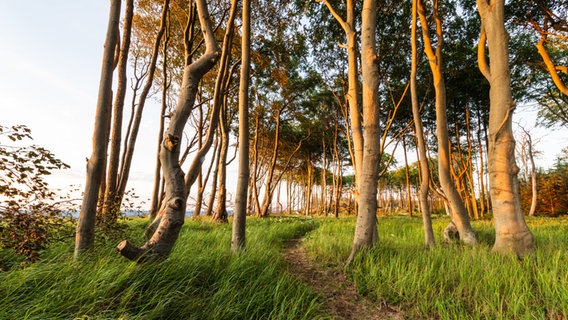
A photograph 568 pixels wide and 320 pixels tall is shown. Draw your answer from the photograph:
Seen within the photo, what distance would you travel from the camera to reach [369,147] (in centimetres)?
395

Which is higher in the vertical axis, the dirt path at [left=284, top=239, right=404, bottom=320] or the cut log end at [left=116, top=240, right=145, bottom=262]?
the cut log end at [left=116, top=240, right=145, bottom=262]

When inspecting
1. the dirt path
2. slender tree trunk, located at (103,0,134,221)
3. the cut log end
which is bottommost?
the dirt path

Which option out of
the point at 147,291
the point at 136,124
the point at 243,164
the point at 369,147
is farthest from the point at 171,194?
the point at 136,124

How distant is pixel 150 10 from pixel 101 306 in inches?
417

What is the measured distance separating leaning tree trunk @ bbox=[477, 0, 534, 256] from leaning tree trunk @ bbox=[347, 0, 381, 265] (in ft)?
6.17

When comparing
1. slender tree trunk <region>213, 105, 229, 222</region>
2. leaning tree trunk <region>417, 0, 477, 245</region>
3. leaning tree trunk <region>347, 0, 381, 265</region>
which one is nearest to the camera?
leaning tree trunk <region>347, 0, 381, 265</region>

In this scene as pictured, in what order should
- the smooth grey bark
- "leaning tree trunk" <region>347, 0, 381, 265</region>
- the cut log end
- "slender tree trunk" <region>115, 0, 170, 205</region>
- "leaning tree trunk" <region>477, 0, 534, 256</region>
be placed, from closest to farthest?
the cut log end
"leaning tree trunk" <region>477, 0, 534, 256</region>
"leaning tree trunk" <region>347, 0, 381, 265</region>
the smooth grey bark
"slender tree trunk" <region>115, 0, 170, 205</region>

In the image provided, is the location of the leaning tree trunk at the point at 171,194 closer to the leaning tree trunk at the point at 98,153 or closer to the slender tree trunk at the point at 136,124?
the leaning tree trunk at the point at 98,153

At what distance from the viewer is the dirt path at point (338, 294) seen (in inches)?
96.1

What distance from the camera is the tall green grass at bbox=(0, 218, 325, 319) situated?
163 cm

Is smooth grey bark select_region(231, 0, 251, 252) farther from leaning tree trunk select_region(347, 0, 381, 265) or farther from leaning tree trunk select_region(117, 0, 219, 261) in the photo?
leaning tree trunk select_region(347, 0, 381, 265)

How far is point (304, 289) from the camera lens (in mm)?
2619

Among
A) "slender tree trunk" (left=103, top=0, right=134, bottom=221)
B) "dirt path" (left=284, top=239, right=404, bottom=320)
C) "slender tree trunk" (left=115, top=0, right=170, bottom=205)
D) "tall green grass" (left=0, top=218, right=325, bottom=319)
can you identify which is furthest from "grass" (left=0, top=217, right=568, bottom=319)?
"slender tree trunk" (left=115, top=0, right=170, bottom=205)

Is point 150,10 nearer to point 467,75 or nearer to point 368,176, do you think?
point 368,176
